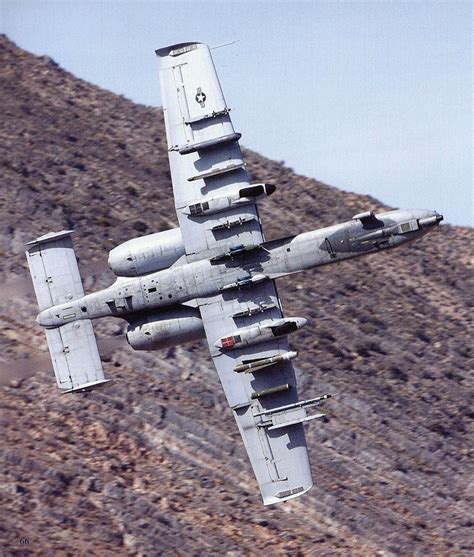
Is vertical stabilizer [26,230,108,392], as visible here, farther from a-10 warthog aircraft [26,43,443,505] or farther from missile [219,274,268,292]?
missile [219,274,268,292]

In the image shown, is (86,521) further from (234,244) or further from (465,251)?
(465,251)

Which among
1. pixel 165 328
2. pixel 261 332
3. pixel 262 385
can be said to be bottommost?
pixel 262 385

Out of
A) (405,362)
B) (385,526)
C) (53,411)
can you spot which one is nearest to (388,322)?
(405,362)

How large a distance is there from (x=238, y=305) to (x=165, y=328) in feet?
10.4

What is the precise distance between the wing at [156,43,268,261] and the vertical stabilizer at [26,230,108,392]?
5131 mm

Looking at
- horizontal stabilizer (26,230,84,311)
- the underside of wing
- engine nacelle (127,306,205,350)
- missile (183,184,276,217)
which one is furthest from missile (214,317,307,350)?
horizontal stabilizer (26,230,84,311)

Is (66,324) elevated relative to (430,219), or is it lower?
→ lower

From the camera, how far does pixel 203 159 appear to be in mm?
52188

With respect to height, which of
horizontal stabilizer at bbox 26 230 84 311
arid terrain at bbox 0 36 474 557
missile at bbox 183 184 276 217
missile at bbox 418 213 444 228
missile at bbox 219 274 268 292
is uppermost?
missile at bbox 183 184 276 217

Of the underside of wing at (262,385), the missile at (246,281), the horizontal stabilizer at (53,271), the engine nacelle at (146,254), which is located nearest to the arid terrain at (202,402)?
the underside of wing at (262,385)

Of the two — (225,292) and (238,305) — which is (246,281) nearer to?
(225,292)

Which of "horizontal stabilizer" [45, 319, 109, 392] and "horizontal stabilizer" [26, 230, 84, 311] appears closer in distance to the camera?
"horizontal stabilizer" [45, 319, 109, 392]

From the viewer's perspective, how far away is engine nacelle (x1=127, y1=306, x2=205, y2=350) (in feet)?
168

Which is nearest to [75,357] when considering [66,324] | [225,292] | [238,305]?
[66,324]
